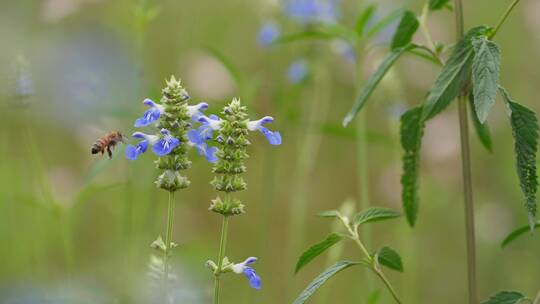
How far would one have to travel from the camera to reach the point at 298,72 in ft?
11.6

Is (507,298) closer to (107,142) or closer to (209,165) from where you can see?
(107,142)

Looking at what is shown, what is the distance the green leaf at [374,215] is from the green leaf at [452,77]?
210 mm

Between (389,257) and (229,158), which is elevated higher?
(229,158)

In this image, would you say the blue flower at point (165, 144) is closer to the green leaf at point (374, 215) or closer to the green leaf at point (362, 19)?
the green leaf at point (374, 215)

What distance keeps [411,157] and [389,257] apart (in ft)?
1.09

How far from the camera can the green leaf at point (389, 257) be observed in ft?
6.34

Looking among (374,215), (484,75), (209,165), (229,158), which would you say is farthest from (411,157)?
(209,165)

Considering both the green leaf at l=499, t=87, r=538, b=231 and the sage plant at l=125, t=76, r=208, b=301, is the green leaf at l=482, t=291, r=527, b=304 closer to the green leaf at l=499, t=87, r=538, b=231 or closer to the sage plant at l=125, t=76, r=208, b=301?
the green leaf at l=499, t=87, r=538, b=231

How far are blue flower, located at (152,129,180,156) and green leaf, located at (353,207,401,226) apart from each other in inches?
17.9

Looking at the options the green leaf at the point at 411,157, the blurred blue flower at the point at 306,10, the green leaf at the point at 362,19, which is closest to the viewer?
the green leaf at the point at 411,157

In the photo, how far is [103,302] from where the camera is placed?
199cm

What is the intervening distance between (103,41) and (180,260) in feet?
5.05

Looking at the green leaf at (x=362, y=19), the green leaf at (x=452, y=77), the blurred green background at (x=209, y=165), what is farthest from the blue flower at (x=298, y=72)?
the green leaf at (x=452, y=77)

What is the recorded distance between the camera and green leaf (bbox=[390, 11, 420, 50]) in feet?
7.19
